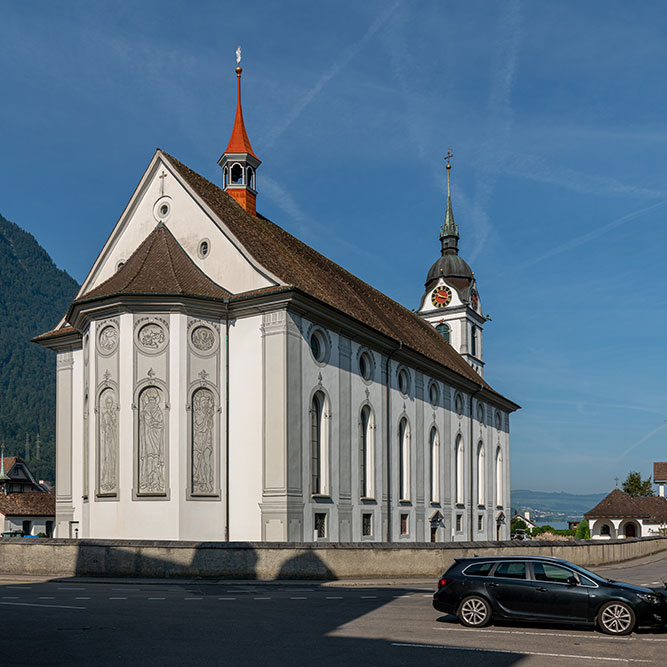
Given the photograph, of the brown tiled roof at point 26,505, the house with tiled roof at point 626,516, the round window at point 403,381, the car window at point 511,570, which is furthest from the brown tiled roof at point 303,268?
the house with tiled roof at point 626,516

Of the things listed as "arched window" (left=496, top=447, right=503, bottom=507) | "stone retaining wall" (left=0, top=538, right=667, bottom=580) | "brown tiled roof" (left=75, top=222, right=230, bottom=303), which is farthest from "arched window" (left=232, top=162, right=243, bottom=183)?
"arched window" (left=496, top=447, right=503, bottom=507)

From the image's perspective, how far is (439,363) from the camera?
43.0 metres

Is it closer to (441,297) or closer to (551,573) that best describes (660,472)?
(441,297)

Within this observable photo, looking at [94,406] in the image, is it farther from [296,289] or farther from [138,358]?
[296,289]

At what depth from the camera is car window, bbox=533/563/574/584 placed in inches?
554

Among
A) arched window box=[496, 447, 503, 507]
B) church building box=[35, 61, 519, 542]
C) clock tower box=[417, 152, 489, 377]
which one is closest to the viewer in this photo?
church building box=[35, 61, 519, 542]

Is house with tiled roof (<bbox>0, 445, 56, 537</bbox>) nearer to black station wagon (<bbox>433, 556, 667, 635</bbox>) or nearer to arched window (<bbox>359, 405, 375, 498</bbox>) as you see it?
arched window (<bbox>359, 405, 375, 498</bbox>)

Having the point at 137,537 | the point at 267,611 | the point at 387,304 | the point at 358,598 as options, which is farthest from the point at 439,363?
the point at 267,611

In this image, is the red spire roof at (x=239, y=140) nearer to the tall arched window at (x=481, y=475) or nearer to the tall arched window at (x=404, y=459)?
the tall arched window at (x=404, y=459)

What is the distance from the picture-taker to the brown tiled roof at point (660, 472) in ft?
389

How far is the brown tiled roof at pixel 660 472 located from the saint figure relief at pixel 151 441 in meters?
105

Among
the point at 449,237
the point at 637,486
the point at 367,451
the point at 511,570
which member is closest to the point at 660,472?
the point at 637,486

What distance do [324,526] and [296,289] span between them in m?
8.75

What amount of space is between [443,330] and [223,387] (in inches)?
1401
